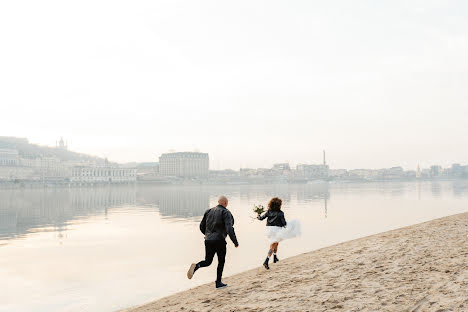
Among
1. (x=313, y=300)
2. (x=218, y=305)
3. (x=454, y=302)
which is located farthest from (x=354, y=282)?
(x=218, y=305)

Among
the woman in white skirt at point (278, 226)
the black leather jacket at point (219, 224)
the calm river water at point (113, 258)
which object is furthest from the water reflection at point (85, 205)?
the black leather jacket at point (219, 224)

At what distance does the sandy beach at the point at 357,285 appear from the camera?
8312 mm

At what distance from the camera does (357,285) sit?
9.52 meters

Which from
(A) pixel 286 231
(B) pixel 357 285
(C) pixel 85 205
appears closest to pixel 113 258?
(A) pixel 286 231

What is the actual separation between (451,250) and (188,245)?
1482 cm

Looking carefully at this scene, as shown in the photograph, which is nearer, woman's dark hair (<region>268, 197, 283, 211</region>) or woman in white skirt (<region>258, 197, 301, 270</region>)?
woman in white skirt (<region>258, 197, 301, 270</region>)

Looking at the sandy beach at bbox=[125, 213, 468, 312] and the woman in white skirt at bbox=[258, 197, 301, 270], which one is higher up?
the woman in white skirt at bbox=[258, 197, 301, 270]

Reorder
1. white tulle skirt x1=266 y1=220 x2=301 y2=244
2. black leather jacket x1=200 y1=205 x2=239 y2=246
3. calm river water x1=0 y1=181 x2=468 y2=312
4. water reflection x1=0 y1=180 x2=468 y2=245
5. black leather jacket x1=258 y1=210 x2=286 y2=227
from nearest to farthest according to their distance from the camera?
black leather jacket x1=200 y1=205 x2=239 y2=246, white tulle skirt x1=266 y1=220 x2=301 y2=244, black leather jacket x1=258 y1=210 x2=286 y2=227, calm river water x1=0 y1=181 x2=468 y2=312, water reflection x1=0 y1=180 x2=468 y2=245

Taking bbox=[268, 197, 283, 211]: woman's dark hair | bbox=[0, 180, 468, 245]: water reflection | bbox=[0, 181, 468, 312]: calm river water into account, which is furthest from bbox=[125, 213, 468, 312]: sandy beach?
bbox=[0, 180, 468, 245]: water reflection

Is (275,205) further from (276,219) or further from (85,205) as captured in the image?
(85,205)

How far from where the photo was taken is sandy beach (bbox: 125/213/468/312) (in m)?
8.31

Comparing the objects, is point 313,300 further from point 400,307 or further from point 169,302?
point 169,302

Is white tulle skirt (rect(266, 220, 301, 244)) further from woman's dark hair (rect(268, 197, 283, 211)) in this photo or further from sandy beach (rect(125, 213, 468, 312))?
sandy beach (rect(125, 213, 468, 312))

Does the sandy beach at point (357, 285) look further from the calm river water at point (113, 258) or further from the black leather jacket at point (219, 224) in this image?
the calm river water at point (113, 258)
